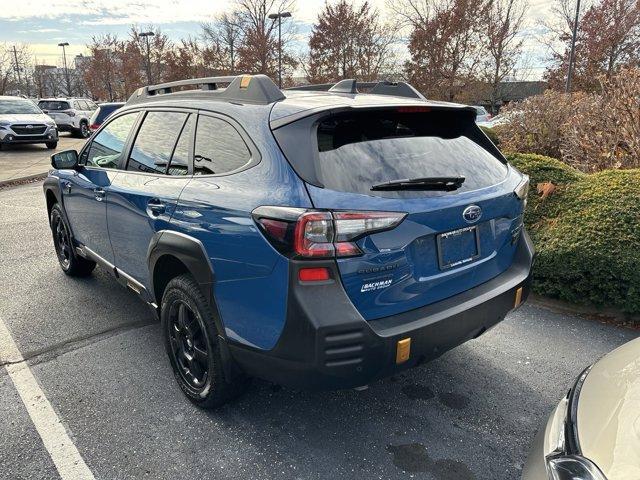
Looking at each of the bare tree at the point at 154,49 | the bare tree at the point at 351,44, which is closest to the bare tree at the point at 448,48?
the bare tree at the point at 351,44

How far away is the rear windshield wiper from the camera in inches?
85.6

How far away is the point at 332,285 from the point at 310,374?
0.41 m

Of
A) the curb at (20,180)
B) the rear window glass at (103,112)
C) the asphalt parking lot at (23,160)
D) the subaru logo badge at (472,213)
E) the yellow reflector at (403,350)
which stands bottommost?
the curb at (20,180)

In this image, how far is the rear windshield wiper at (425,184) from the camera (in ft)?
7.13

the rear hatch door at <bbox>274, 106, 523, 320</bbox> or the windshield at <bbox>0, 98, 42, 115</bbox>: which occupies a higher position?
the windshield at <bbox>0, 98, 42, 115</bbox>

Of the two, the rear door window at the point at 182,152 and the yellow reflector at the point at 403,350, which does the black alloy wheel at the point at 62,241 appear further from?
the yellow reflector at the point at 403,350

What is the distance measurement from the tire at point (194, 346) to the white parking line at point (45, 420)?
64 centimetres

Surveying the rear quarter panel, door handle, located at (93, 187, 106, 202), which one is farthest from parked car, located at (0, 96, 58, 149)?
the rear quarter panel

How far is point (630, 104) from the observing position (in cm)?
606

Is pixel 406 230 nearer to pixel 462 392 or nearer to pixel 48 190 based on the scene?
pixel 462 392

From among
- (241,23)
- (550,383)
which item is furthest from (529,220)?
(241,23)

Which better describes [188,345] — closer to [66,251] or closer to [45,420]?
[45,420]

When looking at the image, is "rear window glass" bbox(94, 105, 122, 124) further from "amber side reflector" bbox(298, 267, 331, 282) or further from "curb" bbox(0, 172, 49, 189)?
"amber side reflector" bbox(298, 267, 331, 282)

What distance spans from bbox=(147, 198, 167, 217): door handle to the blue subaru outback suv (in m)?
0.01
